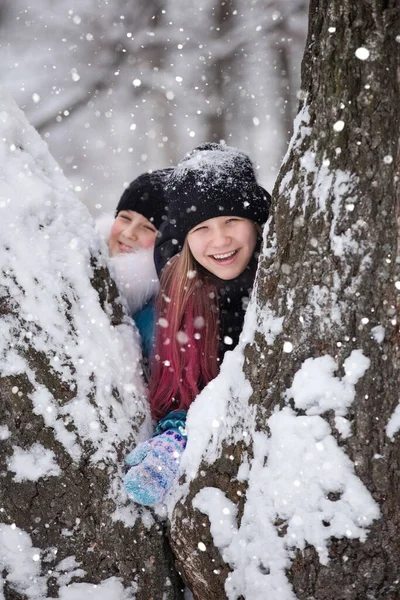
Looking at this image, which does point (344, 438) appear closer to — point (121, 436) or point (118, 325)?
point (121, 436)

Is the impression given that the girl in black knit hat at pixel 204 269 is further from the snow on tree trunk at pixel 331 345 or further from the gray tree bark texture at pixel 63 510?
the snow on tree trunk at pixel 331 345

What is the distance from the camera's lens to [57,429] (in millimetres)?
1518

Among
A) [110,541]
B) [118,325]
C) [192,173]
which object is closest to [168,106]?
[192,173]

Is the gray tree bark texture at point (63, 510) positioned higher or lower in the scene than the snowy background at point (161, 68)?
lower

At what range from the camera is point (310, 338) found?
1243 millimetres

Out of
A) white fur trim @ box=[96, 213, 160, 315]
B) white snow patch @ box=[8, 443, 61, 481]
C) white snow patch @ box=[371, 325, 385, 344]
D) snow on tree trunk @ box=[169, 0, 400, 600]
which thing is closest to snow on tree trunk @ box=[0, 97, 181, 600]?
white snow patch @ box=[8, 443, 61, 481]

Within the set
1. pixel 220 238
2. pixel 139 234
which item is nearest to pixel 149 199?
pixel 139 234

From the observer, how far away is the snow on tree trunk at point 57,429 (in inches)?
58.7

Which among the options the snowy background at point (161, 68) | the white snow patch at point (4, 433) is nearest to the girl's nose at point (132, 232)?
the white snow patch at point (4, 433)

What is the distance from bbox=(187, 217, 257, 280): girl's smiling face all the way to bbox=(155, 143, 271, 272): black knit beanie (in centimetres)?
3

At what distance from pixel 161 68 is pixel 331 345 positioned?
7.02m

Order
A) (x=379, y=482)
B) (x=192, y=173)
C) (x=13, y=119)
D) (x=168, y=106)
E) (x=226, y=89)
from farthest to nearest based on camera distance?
1. (x=168, y=106)
2. (x=226, y=89)
3. (x=192, y=173)
4. (x=13, y=119)
5. (x=379, y=482)

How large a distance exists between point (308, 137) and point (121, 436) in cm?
101

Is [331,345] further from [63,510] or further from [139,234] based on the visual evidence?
[139,234]
